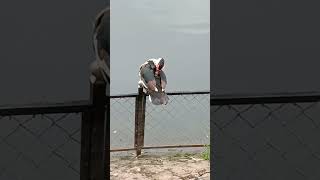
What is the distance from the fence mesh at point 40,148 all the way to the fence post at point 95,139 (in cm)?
3

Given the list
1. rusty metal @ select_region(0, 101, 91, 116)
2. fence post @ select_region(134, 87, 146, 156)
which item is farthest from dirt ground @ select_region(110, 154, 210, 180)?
fence post @ select_region(134, 87, 146, 156)

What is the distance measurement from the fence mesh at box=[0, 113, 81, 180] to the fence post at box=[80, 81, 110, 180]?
1.2 inches

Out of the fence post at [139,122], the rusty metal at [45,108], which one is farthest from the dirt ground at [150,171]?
the fence post at [139,122]

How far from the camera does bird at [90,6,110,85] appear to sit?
100 cm
